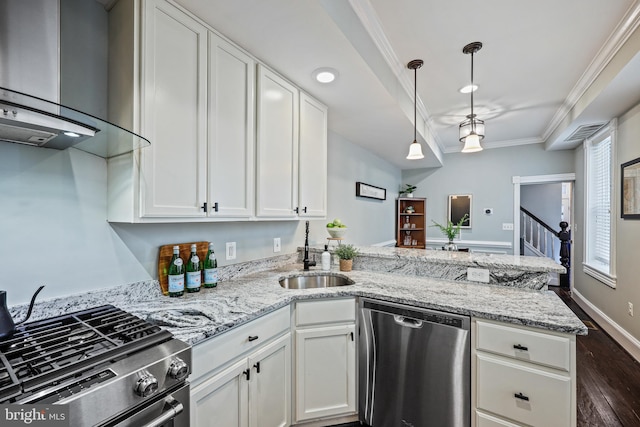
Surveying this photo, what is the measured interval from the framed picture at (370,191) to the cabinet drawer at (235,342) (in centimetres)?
262

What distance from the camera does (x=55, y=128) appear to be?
102 cm

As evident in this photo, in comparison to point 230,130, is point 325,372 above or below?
below

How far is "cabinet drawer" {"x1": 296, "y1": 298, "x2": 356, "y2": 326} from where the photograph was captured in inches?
69.0

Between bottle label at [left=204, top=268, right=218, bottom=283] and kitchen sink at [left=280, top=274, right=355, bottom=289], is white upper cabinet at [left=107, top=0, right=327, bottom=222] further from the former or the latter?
kitchen sink at [left=280, top=274, right=355, bottom=289]

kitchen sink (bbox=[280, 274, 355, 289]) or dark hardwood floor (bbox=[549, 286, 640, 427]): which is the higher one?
kitchen sink (bbox=[280, 274, 355, 289])

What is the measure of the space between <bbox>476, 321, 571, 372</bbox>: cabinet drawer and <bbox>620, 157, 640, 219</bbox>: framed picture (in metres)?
2.52

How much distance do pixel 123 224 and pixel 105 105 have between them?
62 centimetres

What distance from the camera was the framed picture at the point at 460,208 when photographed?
5594 mm

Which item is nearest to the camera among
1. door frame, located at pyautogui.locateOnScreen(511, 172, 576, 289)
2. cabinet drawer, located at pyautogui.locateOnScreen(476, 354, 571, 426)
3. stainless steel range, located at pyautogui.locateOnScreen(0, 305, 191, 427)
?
stainless steel range, located at pyautogui.locateOnScreen(0, 305, 191, 427)

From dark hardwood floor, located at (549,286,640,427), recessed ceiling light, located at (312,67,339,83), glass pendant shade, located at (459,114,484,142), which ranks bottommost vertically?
dark hardwood floor, located at (549,286,640,427)

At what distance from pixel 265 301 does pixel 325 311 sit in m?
0.41

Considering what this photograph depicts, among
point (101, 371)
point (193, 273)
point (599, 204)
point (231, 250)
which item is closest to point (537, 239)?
point (599, 204)

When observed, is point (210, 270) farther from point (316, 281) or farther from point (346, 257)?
point (346, 257)

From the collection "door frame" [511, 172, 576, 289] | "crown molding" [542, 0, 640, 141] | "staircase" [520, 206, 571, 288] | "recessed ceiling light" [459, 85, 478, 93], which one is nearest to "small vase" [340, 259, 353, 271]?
"recessed ceiling light" [459, 85, 478, 93]
